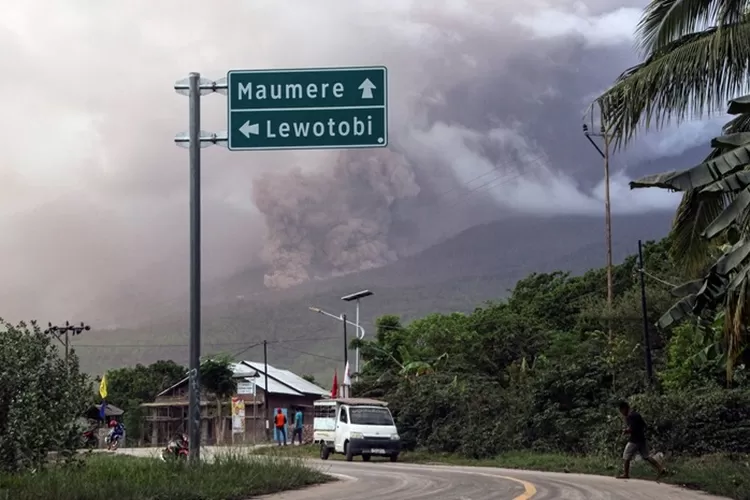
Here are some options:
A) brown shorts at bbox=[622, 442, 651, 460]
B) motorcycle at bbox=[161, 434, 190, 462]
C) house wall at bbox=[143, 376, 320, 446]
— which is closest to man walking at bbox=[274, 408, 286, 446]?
house wall at bbox=[143, 376, 320, 446]

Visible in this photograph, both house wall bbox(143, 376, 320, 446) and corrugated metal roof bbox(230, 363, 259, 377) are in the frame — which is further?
corrugated metal roof bbox(230, 363, 259, 377)

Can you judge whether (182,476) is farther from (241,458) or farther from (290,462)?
(290,462)

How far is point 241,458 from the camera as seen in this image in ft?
52.7

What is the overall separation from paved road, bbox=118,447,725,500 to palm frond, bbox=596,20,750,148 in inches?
225

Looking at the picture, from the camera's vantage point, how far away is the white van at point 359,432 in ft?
95.8

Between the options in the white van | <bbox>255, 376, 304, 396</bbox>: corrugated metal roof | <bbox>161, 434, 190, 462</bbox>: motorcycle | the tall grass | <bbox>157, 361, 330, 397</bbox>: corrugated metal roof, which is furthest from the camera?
<bbox>157, 361, 330, 397</bbox>: corrugated metal roof

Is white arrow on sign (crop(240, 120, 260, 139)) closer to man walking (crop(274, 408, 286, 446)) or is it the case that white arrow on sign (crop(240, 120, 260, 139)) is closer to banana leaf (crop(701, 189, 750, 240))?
banana leaf (crop(701, 189, 750, 240))

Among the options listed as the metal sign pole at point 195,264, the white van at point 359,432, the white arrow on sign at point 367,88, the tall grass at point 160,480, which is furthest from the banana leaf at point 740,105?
the white van at point 359,432

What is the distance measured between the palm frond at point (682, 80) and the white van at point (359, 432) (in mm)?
16890

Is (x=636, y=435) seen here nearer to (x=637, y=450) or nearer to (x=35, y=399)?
(x=637, y=450)

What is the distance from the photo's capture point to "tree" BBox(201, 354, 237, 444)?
189 feet

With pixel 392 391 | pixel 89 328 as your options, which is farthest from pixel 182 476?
pixel 89 328

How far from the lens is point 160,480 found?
1346 centimetres

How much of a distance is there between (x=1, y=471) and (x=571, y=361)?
69.8 feet
